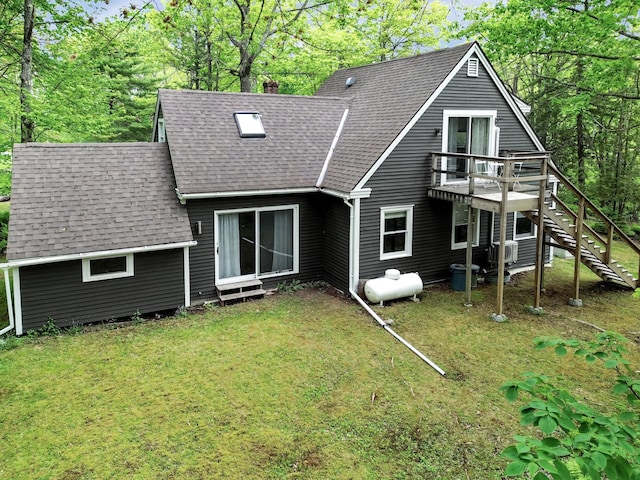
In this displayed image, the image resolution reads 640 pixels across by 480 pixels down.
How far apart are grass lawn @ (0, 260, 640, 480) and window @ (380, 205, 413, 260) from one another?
6.04 ft

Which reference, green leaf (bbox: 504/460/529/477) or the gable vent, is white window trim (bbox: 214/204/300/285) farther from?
green leaf (bbox: 504/460/529/477)

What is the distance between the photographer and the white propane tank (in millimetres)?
12211

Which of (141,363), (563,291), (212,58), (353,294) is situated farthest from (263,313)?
(212,58)

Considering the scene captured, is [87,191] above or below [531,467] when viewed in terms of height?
above

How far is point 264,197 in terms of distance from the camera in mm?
12953

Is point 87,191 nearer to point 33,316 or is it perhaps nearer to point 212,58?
point 33,316

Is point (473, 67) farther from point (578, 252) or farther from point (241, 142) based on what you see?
point (241, 142)

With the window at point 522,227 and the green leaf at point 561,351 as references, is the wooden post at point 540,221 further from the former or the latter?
the green leaf at point 561,351

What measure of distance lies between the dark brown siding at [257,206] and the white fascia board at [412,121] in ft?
6.14

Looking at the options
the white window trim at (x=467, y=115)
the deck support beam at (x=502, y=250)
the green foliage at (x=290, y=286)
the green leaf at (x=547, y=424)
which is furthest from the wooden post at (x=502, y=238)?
the green leaf at (x=547, y=424)

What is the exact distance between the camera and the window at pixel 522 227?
51.1 feet

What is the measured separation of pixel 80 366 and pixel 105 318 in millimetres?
2034

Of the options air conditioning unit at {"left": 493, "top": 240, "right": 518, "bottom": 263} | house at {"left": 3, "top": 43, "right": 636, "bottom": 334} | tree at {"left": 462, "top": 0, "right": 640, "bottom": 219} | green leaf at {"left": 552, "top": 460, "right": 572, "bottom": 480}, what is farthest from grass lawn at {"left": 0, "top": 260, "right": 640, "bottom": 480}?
tree at {"left": 462, "top": 0, "right": 640, "bottom": 219}

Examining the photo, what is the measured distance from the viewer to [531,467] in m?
2.71
